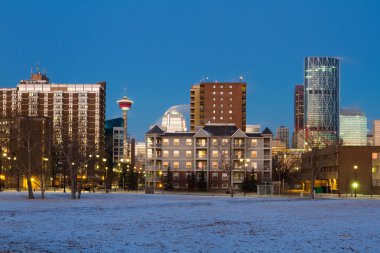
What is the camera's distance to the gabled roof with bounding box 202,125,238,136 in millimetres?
140125

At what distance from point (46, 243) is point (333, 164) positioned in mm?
113445

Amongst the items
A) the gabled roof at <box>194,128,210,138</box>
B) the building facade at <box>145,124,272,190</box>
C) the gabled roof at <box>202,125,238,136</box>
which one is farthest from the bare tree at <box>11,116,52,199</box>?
the gabled roof at <box>202,125,238,136</box>

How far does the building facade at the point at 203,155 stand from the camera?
136625mm

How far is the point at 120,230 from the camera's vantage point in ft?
94.1

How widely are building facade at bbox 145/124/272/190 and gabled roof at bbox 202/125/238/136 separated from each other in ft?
1.56

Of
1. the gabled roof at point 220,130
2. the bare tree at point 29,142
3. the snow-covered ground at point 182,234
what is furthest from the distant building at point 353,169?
the snow-covered ground at point 182,234

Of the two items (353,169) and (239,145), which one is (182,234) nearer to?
(353,169)

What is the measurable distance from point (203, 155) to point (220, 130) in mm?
8197

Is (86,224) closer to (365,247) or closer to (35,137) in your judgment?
(365,247)

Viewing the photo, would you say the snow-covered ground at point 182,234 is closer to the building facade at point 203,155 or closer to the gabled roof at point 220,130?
the building facade at point 203,155

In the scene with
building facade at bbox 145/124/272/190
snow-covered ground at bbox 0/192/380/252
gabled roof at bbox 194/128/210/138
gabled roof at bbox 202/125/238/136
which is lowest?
snow-covered ground at bbox 0/192/380/252

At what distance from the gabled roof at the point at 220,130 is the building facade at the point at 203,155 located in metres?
0.48

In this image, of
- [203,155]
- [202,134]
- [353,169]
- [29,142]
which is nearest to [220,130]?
[202,134]

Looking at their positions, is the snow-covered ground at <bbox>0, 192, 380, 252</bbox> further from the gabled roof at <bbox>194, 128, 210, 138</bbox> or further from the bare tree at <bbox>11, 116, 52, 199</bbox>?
the gabled roof at <bbox>194, 128, 210, 138</bbox>
